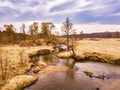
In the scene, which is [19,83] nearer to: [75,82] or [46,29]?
[75,82]

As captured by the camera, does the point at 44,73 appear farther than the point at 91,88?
Yes

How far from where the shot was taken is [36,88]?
78.1ft

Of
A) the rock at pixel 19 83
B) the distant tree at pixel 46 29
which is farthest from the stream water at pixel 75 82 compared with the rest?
the distant tree at pixel 46 29

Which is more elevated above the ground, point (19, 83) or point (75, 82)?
point (19, 83)

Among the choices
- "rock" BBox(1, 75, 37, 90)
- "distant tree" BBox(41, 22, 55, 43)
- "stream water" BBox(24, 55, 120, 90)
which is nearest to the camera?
"rock" BBox(1, 75, 37, 90)

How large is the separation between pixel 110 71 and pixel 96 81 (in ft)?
24.1

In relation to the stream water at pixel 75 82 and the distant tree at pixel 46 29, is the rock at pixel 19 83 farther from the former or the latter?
the distant tree at pixel 46 29

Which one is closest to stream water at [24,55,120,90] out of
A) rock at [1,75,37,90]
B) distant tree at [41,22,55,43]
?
rock at [1,75,37,90]

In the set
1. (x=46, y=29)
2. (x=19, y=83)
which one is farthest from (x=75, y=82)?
(x=46, y=29)

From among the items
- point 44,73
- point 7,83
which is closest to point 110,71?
point 44,73

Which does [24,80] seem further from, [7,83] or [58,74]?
[58,74]

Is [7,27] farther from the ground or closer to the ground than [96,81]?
farther from the ground

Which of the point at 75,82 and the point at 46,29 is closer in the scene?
the point at 75,82

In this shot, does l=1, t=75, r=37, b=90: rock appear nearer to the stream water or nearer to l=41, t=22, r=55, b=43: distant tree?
the stream water
